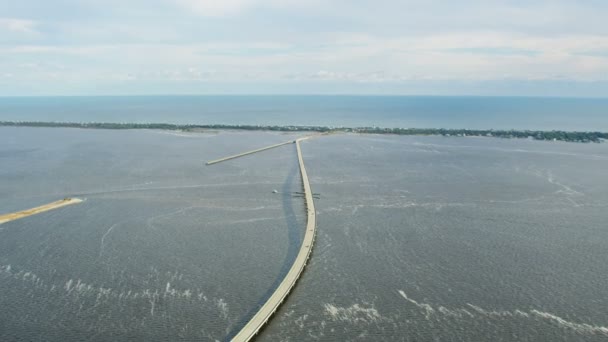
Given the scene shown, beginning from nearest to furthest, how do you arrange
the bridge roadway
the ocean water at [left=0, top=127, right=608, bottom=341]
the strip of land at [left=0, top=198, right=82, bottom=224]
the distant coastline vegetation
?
the bridge roadway, the ocean water at [left=0, top=127, right=608, bottom=341], the strip of land at [left=0, top=198, right=82, bottom=224], the distant coastline vegetation

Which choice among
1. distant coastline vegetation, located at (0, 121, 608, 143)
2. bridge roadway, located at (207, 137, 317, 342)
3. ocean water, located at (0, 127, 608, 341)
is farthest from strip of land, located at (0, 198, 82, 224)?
distant coastline vegetation, located at (0, 121, 608, 143)

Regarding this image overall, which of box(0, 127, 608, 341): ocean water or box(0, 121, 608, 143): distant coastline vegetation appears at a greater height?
box(0, 121, 608, 143): distant coastline vegetation

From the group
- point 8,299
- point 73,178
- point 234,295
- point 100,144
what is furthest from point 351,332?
point 100,144

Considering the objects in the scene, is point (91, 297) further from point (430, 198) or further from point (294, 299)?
point (430, 198)

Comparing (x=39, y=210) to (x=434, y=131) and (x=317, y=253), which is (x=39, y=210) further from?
(x=434, y=131)

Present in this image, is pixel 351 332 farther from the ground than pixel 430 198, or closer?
closer

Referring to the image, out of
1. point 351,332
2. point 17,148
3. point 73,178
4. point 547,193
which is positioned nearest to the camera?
point 351,332

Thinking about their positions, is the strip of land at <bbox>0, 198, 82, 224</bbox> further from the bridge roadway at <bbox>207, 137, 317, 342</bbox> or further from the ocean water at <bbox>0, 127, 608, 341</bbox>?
the bridge roadway at <bbox>207, 137, 317, 342</bbox>
